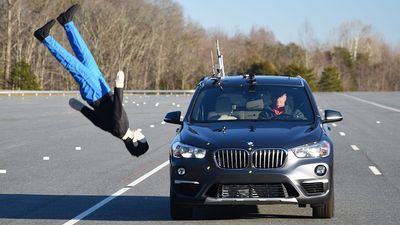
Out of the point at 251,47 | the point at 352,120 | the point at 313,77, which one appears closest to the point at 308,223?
the point at 352,120

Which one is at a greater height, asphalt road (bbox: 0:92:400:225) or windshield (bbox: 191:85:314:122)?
windshield (bbox: 191:85:314:122)

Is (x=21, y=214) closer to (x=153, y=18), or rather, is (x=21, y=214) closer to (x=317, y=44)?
(x=153, y=18)

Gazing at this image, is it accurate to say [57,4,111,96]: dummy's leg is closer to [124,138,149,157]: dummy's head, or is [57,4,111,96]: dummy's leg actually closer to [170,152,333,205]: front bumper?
[124,138,149,157]: dummy's head

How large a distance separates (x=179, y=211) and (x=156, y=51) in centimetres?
10665

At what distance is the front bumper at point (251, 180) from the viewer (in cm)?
914

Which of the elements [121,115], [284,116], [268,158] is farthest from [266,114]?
[121,115]

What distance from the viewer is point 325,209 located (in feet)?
31.6

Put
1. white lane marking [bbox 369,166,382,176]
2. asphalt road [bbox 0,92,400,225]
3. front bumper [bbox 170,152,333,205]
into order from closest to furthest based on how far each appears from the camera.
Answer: front bumper [bbox 170,152,333,205], asphalt road [bbox 0,92,400,225], white lane marking [bbox 369,166,382,176]

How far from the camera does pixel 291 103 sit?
35.2ft

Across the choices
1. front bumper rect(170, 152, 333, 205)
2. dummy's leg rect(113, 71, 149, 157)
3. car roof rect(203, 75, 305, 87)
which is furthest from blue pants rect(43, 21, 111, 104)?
car roof rect(203, 75, 305, 87)

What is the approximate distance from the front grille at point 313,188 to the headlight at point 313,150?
307 millimetres

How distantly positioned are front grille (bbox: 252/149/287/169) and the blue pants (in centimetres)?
186

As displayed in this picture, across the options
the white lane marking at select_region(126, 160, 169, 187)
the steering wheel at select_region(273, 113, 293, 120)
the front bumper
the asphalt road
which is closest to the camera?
the front bumper

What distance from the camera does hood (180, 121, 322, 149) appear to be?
9336mm
